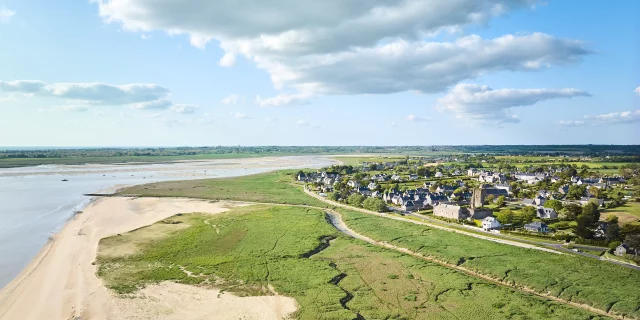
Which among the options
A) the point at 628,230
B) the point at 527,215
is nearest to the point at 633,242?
the point at 628,230

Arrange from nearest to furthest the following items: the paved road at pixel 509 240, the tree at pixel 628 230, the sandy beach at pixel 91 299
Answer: the sandy beach at pixel 91 299, the paved road at pixel 509 240, the tree at pixel 628 230

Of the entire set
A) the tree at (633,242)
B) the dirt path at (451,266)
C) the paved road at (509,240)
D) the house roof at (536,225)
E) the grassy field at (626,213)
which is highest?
the tree at (633,242)

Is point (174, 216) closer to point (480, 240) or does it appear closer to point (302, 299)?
point (302, 299)

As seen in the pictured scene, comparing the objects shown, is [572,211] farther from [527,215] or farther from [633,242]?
[633,242]

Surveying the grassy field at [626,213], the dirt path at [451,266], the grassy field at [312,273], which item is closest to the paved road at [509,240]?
the dirt path at [451,266]

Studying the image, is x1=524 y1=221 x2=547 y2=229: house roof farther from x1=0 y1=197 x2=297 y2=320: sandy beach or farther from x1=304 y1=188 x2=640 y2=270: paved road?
x1=0 y1=197 x2=297 y2=320: sandy beach

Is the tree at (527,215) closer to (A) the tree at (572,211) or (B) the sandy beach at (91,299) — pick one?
(A) the tree at (572,211)
